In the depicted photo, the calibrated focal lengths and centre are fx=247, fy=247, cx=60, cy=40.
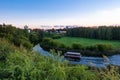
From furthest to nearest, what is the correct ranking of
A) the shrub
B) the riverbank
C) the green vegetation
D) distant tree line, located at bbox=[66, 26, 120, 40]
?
distant tree line, located at bbox=[66, 26, 120, 40] < the shrub < the riverbank < the green vegetation

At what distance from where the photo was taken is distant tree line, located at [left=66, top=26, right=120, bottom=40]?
220 ft

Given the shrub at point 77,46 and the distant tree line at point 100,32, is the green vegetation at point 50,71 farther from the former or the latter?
the distant tree line at point 100,32

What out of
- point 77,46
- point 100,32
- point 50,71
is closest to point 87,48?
point 77,46

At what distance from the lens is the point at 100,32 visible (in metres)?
70.4

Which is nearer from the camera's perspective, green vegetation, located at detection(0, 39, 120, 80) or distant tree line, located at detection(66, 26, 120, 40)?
green vegetation, located at detection(0, 39, 120, 80)

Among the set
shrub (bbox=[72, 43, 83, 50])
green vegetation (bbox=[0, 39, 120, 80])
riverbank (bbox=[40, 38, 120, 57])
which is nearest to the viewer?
green vegetation (bbox=[0, 39, 120, 80])

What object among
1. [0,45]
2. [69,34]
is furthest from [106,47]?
[0,45]

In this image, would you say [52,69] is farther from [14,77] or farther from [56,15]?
[56,15]

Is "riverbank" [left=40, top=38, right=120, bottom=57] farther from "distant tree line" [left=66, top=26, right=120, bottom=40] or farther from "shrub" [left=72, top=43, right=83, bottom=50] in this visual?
"distant tree line" [left=66, top=26, right=120, bottom=40]

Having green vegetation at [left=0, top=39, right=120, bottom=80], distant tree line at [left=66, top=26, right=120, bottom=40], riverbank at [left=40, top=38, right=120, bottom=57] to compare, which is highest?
green vegetation at [left=0, top=39, right=120, bottom=80]

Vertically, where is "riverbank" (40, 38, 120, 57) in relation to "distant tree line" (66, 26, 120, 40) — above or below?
below

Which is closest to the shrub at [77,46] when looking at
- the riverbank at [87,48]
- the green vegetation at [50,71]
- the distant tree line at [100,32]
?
the riverbank at [87,48]

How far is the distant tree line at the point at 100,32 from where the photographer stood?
6700 cm

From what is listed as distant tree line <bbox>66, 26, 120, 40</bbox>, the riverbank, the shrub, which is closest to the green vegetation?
the riverbank
